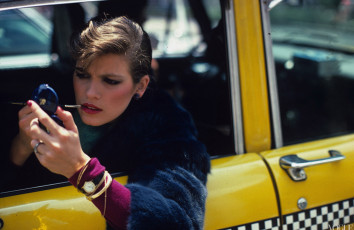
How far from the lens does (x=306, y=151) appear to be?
5.43 ft

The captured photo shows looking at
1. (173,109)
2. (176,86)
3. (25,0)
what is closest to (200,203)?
(173,109)

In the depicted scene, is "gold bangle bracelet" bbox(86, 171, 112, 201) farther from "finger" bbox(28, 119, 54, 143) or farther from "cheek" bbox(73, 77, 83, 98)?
"cheek" bbox(73, 77, 83, 98)

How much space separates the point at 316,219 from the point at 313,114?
817 mm

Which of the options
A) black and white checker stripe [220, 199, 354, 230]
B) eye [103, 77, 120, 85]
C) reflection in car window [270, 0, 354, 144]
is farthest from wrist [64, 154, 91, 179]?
reflection in car window [270, 0, 354, 144]

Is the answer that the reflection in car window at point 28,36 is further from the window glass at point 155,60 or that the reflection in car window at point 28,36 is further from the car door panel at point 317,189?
the car door panel at point 317,189

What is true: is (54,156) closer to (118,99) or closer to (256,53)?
(118,99)

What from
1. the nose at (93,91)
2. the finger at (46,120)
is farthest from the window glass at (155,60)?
the finger at (46,120)

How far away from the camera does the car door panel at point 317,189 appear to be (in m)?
1.52

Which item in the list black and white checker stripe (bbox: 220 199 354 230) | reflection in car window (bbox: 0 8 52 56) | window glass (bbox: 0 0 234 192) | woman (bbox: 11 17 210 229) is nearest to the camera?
woman (bbox: 11 17 210 229)

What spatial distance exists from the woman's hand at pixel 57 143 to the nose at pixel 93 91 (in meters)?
0.29

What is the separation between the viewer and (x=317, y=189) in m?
1.56

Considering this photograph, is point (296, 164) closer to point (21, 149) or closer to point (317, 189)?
point (317, 189)

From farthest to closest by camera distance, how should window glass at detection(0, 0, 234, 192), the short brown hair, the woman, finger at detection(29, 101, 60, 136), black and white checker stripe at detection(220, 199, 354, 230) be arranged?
window glass at detection(0, 0, 234, 192)
black and white checker stripe at detection(220, 199, 354, 230)
the short brown hair
the woman
finger at detection(29, 101, 60, 136)

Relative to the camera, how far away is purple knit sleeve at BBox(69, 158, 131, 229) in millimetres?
1100
